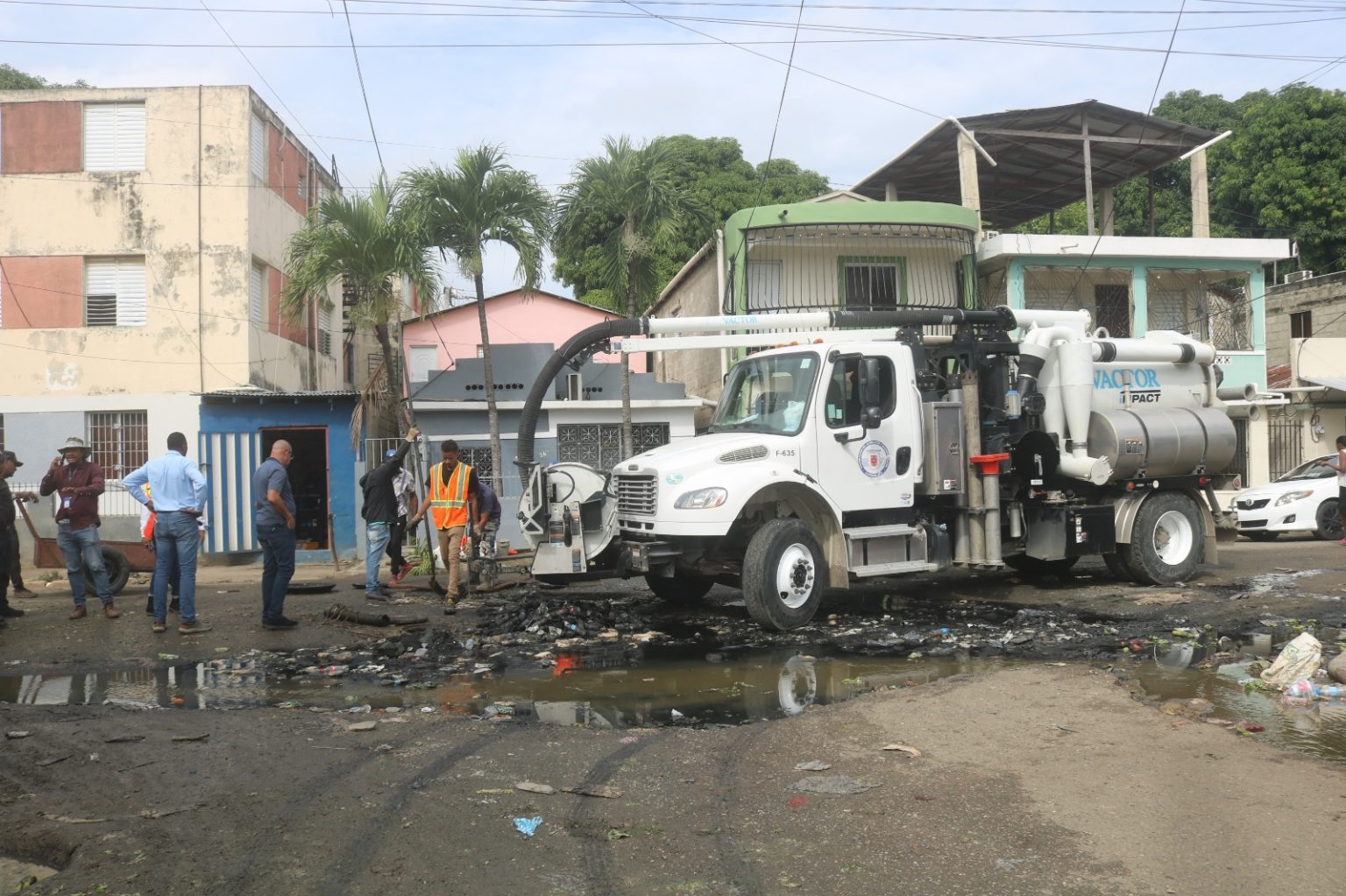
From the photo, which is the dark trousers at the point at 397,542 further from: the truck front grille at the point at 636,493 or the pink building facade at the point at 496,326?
the pink building facade at the point at 496,326

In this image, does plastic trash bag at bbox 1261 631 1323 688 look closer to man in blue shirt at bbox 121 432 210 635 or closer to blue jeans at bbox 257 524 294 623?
blue jeans at bbox 257 524 294 623

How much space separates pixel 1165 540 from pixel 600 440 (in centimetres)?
1120

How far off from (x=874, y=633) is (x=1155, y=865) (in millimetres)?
5425

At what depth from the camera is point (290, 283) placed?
17438 mm

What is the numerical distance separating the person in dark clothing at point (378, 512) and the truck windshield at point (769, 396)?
3571mm

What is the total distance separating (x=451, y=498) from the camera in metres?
11.3

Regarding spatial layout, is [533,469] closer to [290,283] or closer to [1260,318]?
[290,283]

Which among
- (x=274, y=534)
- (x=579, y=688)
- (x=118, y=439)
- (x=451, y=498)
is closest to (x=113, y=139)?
(x=118, y=439)

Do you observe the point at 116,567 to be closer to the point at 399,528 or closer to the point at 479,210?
the point at 399,528

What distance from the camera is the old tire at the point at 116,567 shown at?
1274cm

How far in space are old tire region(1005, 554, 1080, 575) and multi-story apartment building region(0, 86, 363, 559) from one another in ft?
42.0

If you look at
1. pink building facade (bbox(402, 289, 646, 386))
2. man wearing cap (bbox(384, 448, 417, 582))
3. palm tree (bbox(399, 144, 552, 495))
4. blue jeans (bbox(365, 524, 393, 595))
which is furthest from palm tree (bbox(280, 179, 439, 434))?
pink building facade (bbox(402, 289, 646, 386))

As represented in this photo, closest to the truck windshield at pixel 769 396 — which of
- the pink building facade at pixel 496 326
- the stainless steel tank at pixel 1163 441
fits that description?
the stainless steel tank at pixel 1163 441

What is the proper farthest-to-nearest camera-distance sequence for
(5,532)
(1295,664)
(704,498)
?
(5,532)
(704,498)
(1295,664)
